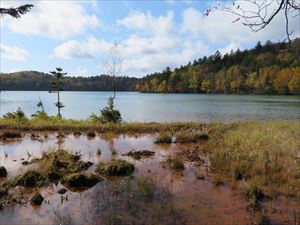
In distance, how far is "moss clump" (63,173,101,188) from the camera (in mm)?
8164

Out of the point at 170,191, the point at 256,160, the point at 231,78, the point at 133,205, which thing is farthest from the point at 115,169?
the point at 231,78

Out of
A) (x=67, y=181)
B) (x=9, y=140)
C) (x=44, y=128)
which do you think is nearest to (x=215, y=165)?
(x=67, y=181)

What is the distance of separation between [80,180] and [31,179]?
1.21 metres

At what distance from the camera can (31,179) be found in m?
8.30

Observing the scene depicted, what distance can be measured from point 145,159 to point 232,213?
16.1ft

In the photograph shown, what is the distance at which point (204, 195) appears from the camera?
25.1 ft

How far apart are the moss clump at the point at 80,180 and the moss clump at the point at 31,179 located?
57 centimetres

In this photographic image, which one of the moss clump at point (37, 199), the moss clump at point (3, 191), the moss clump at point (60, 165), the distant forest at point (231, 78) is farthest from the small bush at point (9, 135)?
the distant forest at point (231, 78)

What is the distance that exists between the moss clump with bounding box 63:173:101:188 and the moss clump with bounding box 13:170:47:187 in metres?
0.57

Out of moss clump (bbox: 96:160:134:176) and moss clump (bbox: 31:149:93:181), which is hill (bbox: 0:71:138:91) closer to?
moss clump (bbox: 31:149:93:181)

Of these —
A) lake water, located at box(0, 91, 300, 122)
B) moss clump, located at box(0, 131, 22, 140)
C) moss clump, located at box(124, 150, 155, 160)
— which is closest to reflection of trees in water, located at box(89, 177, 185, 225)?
moss clump, located at box(124, 150, 155, 160)

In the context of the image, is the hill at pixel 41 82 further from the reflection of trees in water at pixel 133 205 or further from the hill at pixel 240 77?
the reflection of trees in water at pixel 133 205

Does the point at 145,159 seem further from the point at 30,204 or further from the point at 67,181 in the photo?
the point at 30,204

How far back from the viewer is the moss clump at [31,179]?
26.7ft
